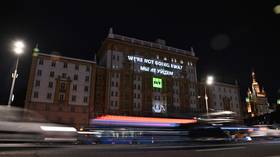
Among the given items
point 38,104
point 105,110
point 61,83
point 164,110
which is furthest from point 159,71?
→ point 38,104

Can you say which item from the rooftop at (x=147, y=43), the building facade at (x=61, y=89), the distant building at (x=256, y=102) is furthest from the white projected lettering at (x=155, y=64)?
the distant building at (x=256, y=102)

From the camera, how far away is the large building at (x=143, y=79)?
177ft

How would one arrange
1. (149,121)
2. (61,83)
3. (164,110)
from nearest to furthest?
(149,121)
(61,83)
(164,110)

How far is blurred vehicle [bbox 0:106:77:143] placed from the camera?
9766 mm

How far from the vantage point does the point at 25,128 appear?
10211 millimetres

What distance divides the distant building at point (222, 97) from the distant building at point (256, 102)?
4227 inches

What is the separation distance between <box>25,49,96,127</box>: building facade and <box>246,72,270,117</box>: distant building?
15297cm

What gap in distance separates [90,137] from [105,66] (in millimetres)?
40202

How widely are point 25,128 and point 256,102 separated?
186538 mm

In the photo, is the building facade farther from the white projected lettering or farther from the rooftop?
the white projected lettering

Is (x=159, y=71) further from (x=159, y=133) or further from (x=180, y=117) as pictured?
(x=159, y=133)

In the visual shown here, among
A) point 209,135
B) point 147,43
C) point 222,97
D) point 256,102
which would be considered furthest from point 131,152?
point 256,102

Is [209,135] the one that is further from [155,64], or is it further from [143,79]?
[155,64]

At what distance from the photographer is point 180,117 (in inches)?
1764
